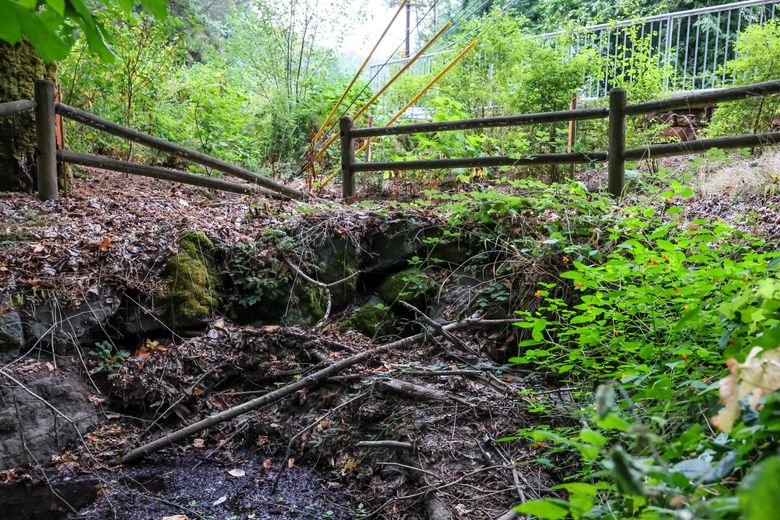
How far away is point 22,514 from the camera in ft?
9.04

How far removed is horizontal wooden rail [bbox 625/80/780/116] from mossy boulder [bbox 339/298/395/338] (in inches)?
96.5

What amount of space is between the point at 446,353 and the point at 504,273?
0.80 m

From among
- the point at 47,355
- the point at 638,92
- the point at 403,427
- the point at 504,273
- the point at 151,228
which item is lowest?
the point at 403,427

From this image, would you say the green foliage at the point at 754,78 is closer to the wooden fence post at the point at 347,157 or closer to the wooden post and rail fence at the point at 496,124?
the wooden post and rail fence at the point at 496,124

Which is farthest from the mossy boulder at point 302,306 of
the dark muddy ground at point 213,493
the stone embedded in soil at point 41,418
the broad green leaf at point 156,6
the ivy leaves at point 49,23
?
the broad green leaf at point 156,6

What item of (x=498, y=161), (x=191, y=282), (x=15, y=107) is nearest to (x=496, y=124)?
(x=498, y=161)

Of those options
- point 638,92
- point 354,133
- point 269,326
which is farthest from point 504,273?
point 638,92

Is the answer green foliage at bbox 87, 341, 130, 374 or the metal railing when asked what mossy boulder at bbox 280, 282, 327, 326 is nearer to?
green foliage at bbox 87, 341, 130, 374

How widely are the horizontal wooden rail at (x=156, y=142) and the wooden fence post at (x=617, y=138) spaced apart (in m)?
2.90

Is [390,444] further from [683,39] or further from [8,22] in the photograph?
[683,39]

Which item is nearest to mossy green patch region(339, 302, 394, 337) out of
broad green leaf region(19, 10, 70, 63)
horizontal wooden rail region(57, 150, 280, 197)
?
horizontal wooden rail region(57, 150, 280, 197)

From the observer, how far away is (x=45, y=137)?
4.47 metres

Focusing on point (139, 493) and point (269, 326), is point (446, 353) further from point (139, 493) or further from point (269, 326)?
point (139, 493)

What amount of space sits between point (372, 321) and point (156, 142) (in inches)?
94.3
